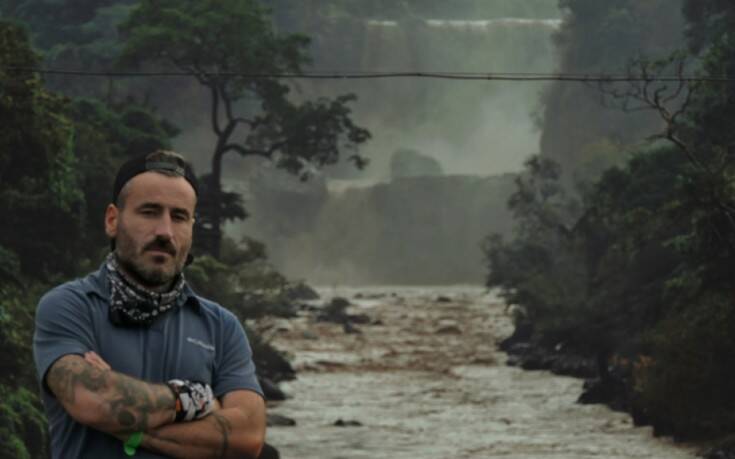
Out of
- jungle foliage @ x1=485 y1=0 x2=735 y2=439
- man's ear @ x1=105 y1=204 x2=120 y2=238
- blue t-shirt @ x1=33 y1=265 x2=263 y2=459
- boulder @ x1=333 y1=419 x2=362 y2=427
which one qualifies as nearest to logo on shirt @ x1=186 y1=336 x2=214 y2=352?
blue t-shirt @ x1=33 y1=265 x2=263 y2=459

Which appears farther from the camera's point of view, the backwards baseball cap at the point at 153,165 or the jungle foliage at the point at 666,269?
the jungle foliage at the point at 666,269

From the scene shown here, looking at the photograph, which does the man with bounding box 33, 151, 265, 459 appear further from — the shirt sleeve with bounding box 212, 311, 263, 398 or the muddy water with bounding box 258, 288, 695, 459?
the muddy water with bounding box 258, 288, 695, 459

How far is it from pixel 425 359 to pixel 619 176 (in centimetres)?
1438

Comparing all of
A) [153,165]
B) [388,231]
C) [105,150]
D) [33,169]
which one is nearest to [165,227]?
[153,165]

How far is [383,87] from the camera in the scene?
15125 centimetres

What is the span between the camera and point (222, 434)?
4.54 m

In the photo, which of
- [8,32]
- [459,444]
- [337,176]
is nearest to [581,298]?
[459,444]

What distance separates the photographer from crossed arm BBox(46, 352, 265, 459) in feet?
14.1

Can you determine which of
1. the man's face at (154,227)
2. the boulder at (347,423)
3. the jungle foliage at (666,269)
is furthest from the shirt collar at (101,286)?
the boulder at (347,423)

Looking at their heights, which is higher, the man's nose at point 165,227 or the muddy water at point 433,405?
the man's nose at point 165,227

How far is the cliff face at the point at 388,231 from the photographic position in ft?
421

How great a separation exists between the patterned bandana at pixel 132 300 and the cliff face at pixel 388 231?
122766 mm

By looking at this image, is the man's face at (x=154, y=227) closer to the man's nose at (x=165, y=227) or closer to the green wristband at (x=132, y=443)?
the man's nose at (x=165, y=227)

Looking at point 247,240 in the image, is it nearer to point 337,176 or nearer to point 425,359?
point 425,359
